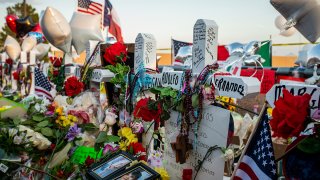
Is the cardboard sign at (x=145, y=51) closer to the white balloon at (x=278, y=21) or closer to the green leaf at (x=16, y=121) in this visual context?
the green leaf at (x=16, y=121)

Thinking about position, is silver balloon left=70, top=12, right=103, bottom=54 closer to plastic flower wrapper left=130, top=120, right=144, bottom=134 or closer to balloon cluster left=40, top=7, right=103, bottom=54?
balloon cluster left=40, top=7, right=103, bottom=54

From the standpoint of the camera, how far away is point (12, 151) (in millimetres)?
2420

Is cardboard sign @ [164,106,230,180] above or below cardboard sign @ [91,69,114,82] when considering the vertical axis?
below

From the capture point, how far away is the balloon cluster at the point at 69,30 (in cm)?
528

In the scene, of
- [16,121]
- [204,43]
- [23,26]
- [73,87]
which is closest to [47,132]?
[16,121]

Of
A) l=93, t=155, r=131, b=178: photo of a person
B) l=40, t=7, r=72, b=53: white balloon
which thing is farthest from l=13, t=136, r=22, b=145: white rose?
l=40, t=7, r=72, b=53: white balloon

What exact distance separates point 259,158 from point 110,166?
0.82m

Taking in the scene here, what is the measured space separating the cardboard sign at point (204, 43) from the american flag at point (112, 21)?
5.27 m

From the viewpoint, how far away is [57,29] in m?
5.27

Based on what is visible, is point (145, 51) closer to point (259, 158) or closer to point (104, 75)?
point (104, 75)

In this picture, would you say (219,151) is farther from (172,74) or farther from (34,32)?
(34,32)

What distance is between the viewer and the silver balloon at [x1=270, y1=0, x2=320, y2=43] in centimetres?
380

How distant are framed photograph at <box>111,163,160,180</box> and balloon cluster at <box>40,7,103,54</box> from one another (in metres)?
3.72

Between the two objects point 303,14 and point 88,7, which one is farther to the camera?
point 88,7
